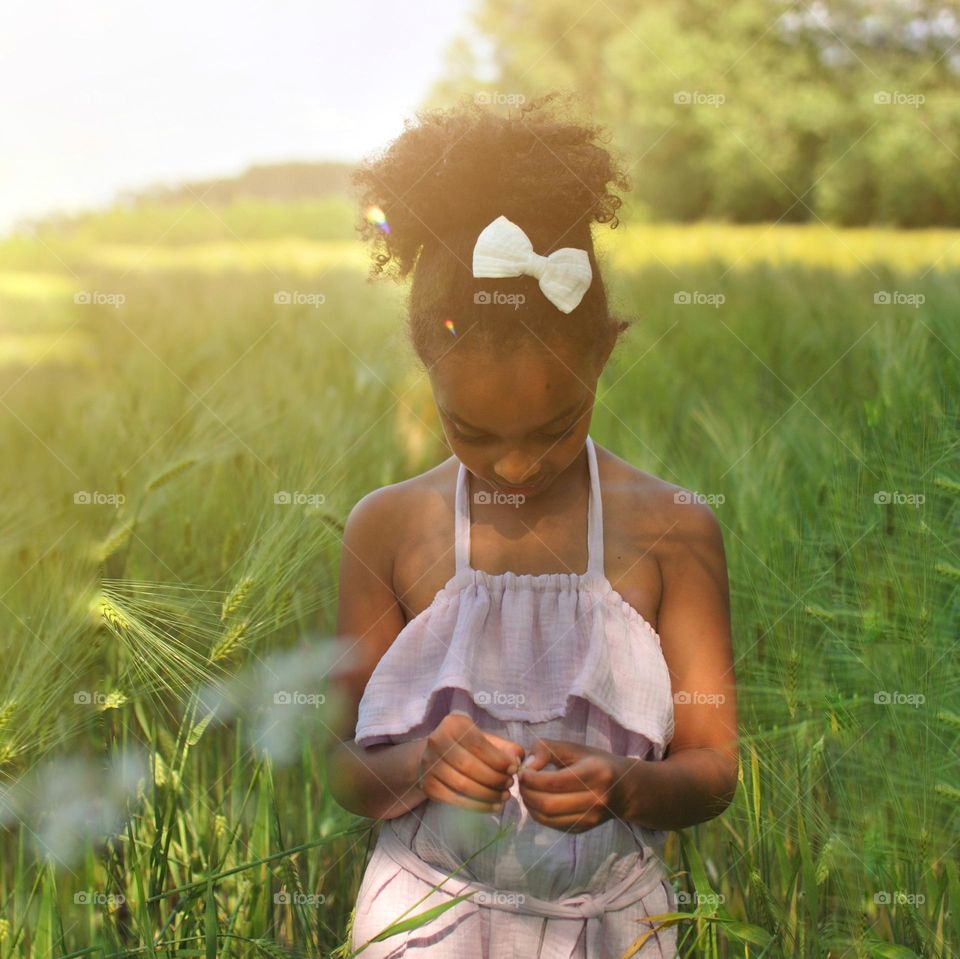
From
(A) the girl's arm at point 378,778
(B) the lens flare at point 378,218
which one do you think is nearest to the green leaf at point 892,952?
(A) the girl's arm at point 378,778

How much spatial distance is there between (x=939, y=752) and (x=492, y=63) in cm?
180

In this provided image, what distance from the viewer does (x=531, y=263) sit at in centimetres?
98

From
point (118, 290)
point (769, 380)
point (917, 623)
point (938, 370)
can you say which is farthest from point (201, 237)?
point (917, 623)

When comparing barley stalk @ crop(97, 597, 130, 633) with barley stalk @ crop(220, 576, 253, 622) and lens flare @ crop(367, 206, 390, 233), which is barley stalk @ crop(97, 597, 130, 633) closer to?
barley stalk @ crop(220, 576, 253, 622)

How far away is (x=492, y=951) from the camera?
3.26 ft

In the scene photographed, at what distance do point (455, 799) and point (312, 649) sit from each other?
0.39 meters

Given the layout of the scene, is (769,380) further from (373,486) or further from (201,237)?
(201,237)

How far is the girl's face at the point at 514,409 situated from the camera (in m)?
0.97

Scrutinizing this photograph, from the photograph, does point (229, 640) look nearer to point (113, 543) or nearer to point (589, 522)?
point (113, 543)

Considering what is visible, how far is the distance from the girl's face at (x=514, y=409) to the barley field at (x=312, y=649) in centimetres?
17

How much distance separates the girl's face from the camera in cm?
97

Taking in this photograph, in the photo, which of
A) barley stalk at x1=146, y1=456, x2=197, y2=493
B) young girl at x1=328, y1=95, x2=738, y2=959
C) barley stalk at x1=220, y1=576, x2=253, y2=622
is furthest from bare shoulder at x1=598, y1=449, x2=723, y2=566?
barley stalk at x1=146, y1=456, x2=197, y2=493

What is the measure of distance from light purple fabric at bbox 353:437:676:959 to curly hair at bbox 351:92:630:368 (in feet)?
0.62

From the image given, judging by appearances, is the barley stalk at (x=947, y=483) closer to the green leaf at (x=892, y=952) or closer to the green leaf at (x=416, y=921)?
the green leaf at (x=892, y=952)
